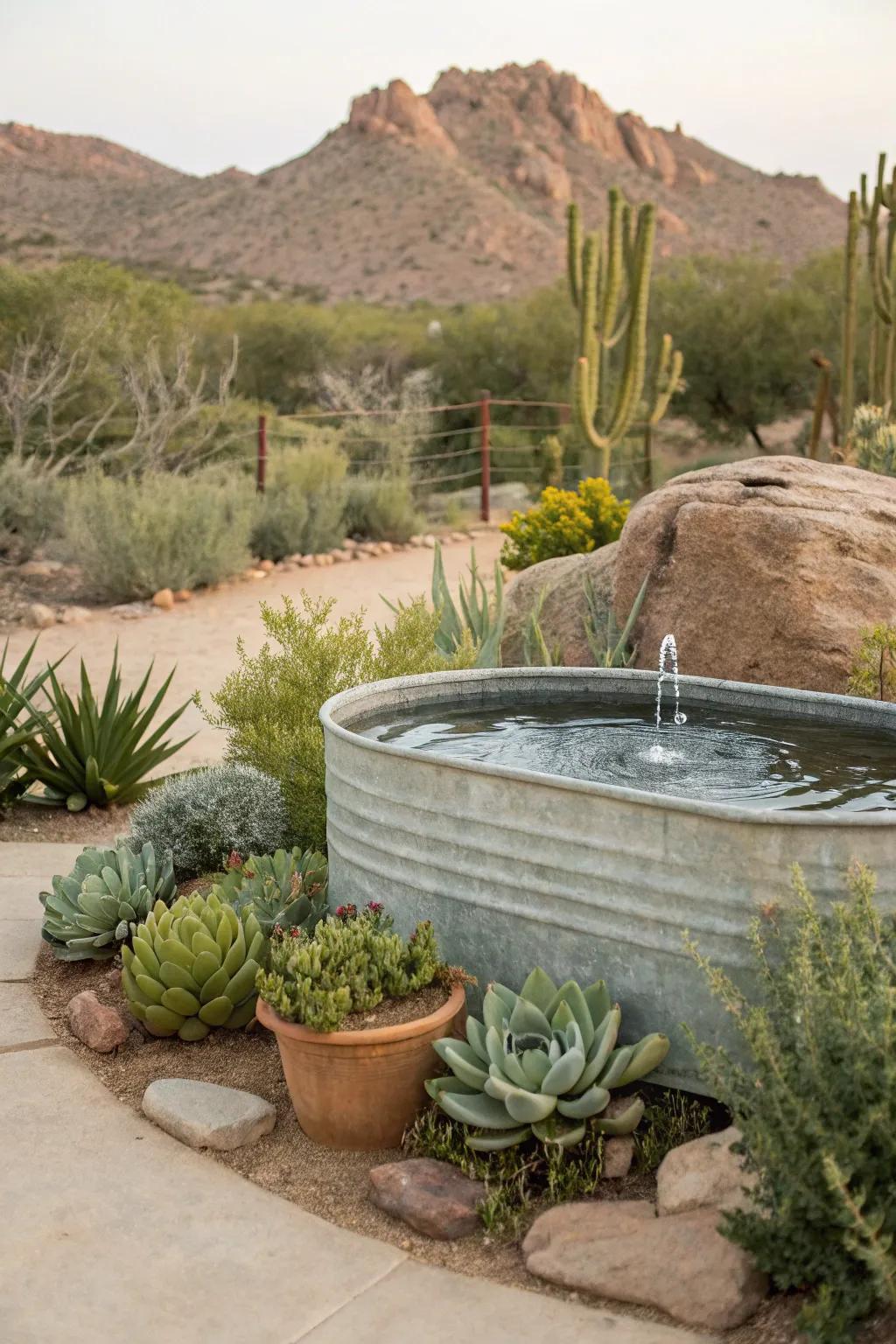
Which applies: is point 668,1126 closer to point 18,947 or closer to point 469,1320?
point 469,1320

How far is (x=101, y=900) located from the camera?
4211 millimetres

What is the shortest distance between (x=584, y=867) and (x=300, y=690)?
232 cm

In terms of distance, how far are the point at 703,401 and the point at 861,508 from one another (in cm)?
1855

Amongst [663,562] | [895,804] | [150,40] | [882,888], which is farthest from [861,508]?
[150,40]

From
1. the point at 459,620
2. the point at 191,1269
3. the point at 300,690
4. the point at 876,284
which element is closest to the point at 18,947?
the point at 300,690

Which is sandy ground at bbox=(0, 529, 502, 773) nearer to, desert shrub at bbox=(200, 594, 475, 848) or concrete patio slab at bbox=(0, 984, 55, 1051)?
desert shrub at bbox=(200, 594, 475, 848)

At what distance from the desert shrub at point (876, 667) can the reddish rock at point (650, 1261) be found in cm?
273

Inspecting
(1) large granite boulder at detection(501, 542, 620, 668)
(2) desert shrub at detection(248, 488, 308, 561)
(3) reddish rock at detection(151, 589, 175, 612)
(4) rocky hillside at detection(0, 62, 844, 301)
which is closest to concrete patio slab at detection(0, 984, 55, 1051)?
(1) large granite boulder at detection(501, 542, 620, 668)

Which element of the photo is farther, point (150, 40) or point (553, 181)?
point (553, 181)

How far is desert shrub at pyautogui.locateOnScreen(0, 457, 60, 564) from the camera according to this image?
1318 centimetres

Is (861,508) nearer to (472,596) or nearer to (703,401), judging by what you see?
(472,596)

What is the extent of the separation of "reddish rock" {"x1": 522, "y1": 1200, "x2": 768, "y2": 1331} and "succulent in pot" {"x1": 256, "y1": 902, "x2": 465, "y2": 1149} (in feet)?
1.70

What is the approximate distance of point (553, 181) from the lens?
58.7m

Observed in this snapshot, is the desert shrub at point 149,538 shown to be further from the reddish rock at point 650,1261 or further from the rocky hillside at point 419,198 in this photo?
the rocky hillside at point 419,198
